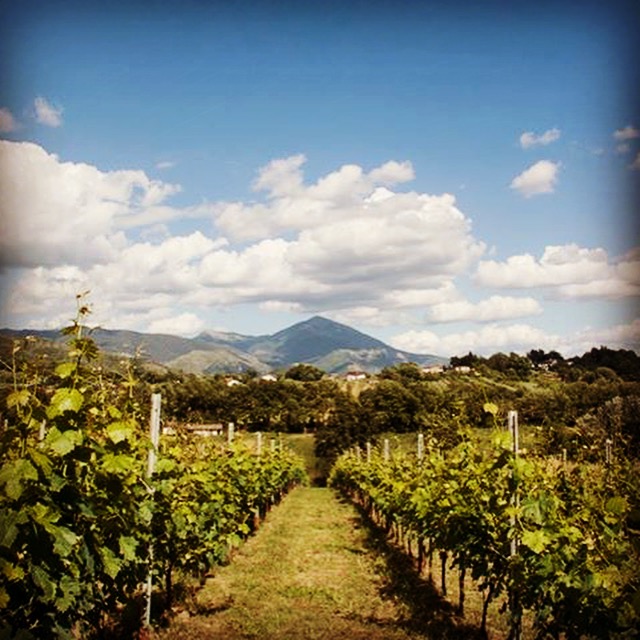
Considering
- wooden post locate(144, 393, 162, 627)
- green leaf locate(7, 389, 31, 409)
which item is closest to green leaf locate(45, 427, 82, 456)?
green leaf locate(7, 389, 31, 409)

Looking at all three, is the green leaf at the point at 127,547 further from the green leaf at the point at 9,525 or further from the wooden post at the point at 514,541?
the wooden post at the point at 514,541

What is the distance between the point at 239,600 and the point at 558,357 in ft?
384

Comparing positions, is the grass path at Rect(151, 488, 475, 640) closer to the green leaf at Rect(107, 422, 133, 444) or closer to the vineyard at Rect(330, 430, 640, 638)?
the vineyard at Rect(330, 430, 640, 638)

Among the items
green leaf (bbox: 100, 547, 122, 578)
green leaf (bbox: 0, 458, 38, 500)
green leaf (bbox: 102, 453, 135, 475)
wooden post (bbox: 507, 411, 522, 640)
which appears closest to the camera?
green leaf (bbox: 0, 458, 38, 500)

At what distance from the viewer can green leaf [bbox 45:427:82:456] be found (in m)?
3.36

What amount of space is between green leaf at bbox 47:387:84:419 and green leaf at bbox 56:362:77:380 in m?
0.13

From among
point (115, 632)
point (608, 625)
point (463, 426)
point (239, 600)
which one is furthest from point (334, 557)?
point (608, 625)

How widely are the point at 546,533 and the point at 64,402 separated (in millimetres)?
3573

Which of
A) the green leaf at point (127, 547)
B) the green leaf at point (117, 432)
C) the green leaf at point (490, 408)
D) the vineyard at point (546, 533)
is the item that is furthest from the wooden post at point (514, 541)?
the green leaf at point (117, 432)

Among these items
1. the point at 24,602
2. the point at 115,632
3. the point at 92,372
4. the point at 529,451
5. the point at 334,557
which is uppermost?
the point at 92,372

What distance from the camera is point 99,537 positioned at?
13.5 feet

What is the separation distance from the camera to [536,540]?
4.63 meters

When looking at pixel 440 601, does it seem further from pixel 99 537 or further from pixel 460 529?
pixel 99 537

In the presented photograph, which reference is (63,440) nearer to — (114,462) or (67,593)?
(114,462)
